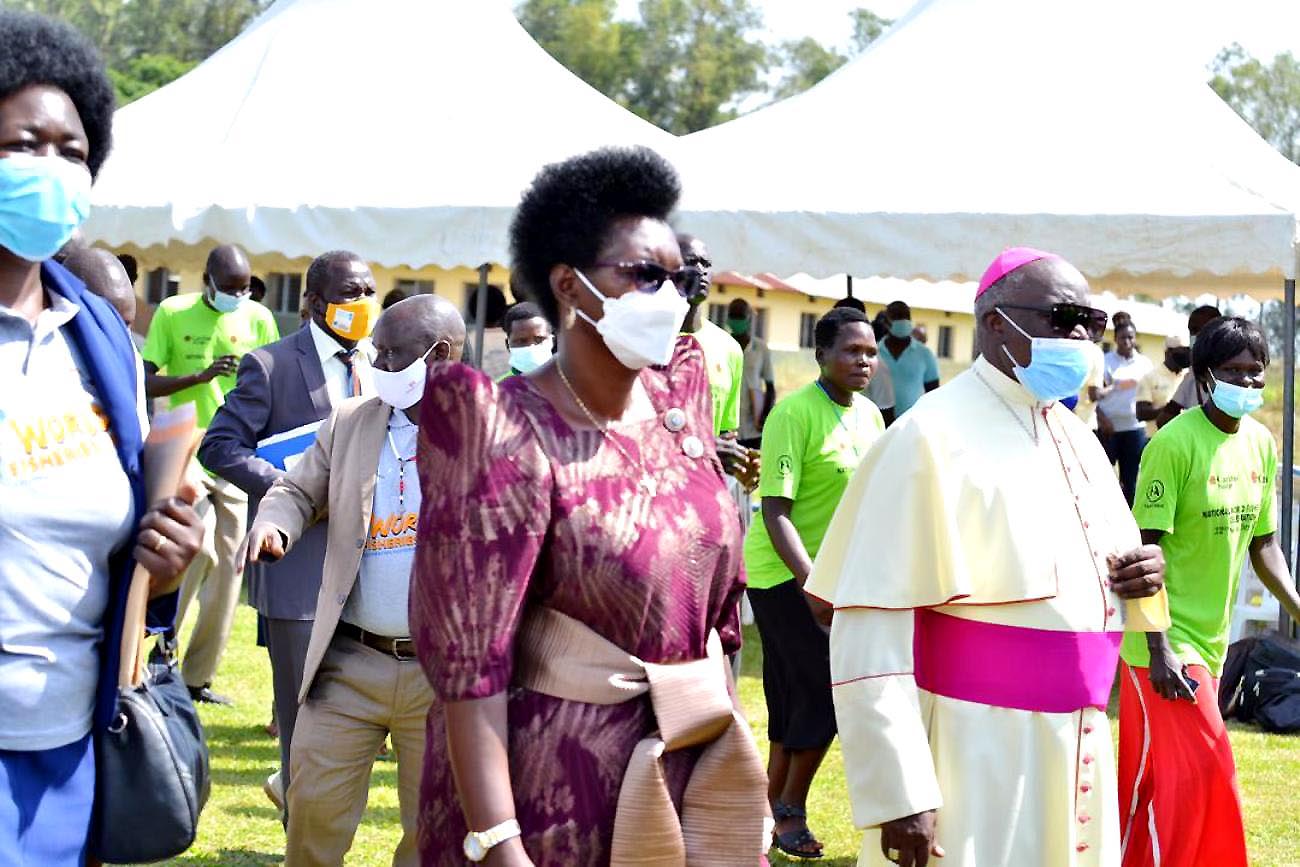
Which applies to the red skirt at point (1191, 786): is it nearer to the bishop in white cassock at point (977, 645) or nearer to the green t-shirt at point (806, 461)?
the green t-shirt at point (806, 461)

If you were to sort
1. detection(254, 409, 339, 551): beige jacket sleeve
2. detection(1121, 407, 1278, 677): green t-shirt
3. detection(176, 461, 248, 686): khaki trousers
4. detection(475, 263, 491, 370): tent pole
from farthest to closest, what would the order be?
detection(475, 263, 491, 370): tent pole < detection(176, 461, 248, 686): khaki trousers < detection(1121, 407, 1278, 677): green t-shirt < detection(254, 409, 339, 551): beige jacket sleeve

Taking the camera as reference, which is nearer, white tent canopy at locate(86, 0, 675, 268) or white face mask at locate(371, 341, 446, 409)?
white face mask at locate(371, 341, 446, 409)

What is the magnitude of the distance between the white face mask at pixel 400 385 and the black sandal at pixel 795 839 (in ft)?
8.90

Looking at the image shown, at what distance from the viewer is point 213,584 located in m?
9.62

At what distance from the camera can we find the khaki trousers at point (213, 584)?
375 inches

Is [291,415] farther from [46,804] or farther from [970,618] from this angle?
[46,804]

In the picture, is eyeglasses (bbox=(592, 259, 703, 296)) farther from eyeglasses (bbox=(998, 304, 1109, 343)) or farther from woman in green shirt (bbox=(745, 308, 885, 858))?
woman in green shirt (bbox=(745, 308, 885, 858))

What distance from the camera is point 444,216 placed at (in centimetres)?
1228

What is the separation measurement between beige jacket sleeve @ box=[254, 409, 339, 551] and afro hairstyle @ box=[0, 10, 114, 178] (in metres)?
1.92

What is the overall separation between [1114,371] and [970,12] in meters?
5.25

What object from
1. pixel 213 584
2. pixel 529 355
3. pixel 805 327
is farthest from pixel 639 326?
pixel 805 327

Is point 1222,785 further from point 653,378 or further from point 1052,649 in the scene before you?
point 653,378

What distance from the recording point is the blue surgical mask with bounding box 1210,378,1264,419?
648cm

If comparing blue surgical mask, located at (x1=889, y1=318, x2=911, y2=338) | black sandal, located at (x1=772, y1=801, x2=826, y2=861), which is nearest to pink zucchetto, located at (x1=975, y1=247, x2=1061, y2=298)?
black sandal, located at (x1=772, y1=801, x2=826, y2=861)
